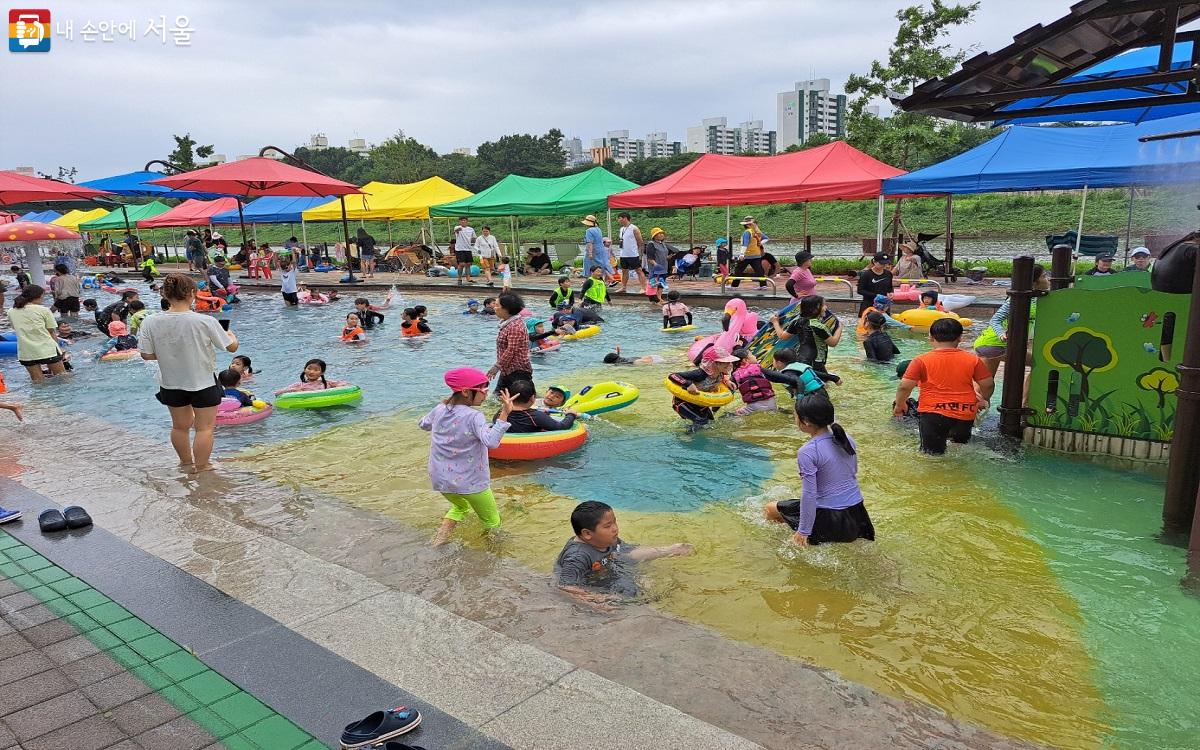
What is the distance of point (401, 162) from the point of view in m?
59.2

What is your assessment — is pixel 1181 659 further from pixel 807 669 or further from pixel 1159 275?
pixel 1159 275

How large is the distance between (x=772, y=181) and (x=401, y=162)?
152ft

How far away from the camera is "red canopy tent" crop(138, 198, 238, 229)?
3359cm

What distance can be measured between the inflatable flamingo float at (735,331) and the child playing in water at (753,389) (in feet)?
1.26

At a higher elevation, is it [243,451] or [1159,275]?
[1159,275]

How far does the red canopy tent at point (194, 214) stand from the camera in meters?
33.6

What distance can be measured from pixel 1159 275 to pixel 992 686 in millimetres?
3054

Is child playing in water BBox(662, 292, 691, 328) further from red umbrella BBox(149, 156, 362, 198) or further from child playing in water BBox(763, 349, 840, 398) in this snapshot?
red umbrella BBox(149, 156, 362, 198)

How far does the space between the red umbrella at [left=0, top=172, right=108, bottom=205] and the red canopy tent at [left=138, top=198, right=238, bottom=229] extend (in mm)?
18822

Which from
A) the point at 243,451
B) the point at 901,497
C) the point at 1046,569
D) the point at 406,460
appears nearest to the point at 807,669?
the point at 1046,569

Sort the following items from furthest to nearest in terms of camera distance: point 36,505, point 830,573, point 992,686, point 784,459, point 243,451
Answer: point 243,451, point 784,459, point 36,505, point 830,573, point 992,686

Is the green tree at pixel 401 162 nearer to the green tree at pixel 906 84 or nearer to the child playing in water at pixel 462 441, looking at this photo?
the green tree at pixel 906 84

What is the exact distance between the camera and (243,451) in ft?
26.3

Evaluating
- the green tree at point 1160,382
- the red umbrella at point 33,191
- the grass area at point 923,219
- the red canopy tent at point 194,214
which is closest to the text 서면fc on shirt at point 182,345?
the green tree at point 1160,382
